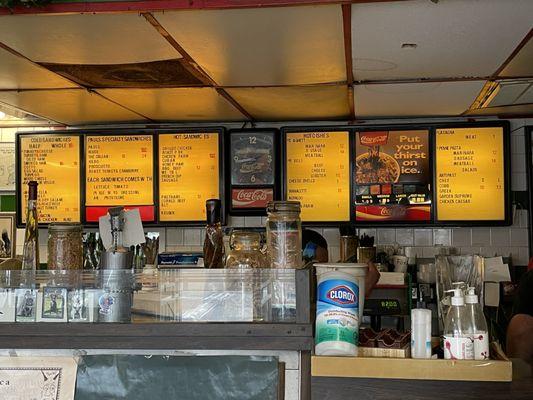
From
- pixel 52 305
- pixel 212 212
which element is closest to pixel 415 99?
pixel 212 212

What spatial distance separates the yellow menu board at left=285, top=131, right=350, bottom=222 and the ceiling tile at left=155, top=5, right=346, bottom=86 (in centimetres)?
117

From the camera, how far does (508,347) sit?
2795 mm

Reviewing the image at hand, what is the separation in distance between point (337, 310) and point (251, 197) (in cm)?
315

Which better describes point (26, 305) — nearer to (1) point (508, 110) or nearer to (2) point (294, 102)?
(2) point (294, 102)

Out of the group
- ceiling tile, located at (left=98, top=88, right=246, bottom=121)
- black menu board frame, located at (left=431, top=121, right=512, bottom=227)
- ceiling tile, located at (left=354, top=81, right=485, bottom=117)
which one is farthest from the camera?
black menu board frame, located at (left=431, top=121, right=512, bottom=227)

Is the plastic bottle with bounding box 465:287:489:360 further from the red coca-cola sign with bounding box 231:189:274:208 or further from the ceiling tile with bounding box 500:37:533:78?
the red coca-cola sign with bounding box 231:189:274:208

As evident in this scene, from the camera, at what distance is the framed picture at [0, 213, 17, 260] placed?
16.7 ft

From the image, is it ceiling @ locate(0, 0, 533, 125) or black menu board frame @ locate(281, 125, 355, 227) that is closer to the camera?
ceiling @ locate(0, 0, 533, 125)

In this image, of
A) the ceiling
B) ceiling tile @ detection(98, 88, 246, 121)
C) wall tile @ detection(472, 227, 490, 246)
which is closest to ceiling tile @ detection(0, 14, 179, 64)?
the ceiling

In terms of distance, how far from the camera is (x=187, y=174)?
4.71 metres

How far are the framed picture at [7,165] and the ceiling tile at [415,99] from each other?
271 centimetres

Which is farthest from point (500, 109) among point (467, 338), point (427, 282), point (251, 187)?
point (467, 338)

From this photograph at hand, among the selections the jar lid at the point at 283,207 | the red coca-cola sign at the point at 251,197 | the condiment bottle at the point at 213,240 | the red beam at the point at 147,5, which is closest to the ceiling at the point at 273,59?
the red beam at the point at 147,5

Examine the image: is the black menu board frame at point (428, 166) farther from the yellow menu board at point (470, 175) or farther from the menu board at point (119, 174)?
the menu board at point (119, 174)
